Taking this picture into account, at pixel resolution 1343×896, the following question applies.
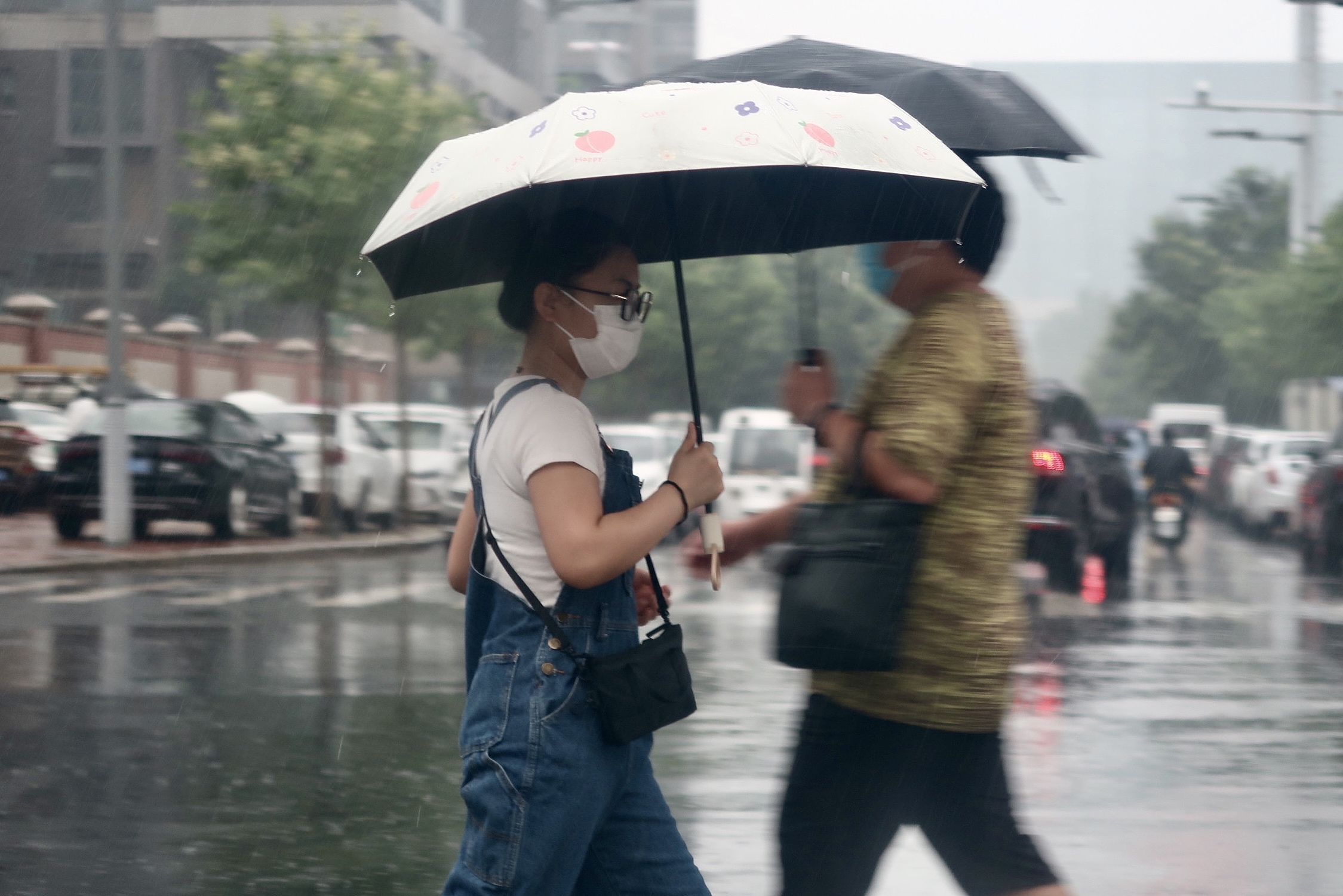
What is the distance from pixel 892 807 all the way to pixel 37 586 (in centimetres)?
1288

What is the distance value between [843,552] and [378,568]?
1480 cm

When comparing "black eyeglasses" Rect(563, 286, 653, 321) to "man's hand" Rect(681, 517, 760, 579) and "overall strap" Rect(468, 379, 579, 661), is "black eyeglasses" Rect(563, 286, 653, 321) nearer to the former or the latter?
"overall strap" Rect(468, 379, 579, 661)

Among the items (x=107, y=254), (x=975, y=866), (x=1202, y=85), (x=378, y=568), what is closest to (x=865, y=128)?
(x=975, y=866)

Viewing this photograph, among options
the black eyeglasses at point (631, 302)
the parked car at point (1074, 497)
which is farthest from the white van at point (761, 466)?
the black eyeglasses at point (631, 302)

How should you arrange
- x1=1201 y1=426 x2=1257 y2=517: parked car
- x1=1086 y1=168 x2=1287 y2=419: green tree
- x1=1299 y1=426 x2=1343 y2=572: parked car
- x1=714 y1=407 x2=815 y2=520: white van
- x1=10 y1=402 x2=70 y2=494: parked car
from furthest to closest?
x1=1086 y1=168 x2=1287 y2=419: green tree → x1=1201 y1=426 x2=1257 y2=517: parked car → x1=10 y1=402 x2=70 y2=494: parked car → x1=714 y1=407 x2=815 y2=520: white van → x1=1299 y1=426 x2=1343 y2=572: parked car

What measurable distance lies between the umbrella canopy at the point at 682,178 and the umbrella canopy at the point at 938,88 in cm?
15

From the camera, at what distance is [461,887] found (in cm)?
247

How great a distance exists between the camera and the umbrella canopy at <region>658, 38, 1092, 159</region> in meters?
3.03

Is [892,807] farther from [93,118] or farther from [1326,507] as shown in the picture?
[93,118]

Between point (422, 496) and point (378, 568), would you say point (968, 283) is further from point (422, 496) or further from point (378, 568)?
point (422, 496)

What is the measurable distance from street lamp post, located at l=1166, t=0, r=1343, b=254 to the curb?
15.1 m

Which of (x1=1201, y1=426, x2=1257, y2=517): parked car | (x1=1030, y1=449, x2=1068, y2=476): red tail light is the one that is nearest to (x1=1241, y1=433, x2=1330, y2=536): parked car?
(x1=1201, y1=426, x2=1257, y2=517): parked car

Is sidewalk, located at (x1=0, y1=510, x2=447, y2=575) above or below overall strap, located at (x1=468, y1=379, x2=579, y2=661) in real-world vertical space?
below

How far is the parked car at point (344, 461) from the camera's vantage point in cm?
2167
